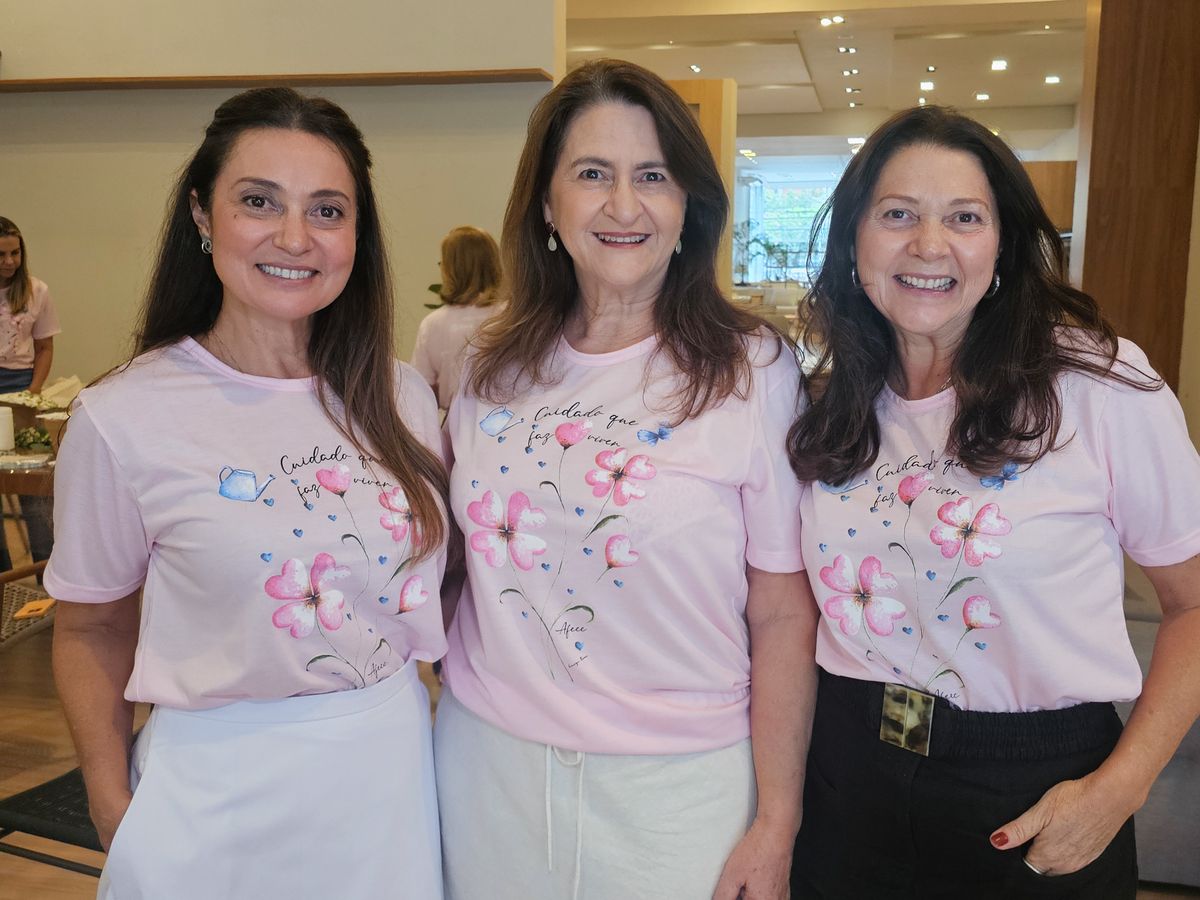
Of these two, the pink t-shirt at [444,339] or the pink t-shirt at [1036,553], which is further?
the pink t-shirt at [444,339]

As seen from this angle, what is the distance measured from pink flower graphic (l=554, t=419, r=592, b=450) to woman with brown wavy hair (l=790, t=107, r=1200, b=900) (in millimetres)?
306

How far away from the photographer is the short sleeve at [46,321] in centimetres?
554

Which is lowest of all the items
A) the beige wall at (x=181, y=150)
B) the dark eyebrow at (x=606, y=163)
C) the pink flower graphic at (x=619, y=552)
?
the pink flower graphic at (x=619, y=552)

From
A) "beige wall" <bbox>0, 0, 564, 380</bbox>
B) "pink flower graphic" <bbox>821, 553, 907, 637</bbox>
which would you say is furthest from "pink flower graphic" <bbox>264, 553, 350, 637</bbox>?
"beige wall" <bbox>0, 0, 564, 380</bbox>

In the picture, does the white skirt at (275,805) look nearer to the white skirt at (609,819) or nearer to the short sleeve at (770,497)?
the white skirt at (609,819)

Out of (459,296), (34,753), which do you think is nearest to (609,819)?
(34,753)

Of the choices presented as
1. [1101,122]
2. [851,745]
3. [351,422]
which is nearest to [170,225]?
[351,422]

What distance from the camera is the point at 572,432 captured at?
61.6 inches

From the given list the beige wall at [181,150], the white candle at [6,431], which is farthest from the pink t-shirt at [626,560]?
the beige wall at [181,150]

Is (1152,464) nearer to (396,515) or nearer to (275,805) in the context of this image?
(396,515)

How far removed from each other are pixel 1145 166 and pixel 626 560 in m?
3.76

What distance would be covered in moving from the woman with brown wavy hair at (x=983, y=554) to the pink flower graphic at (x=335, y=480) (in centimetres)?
65

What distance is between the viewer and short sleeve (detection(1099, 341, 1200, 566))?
1.41 metres

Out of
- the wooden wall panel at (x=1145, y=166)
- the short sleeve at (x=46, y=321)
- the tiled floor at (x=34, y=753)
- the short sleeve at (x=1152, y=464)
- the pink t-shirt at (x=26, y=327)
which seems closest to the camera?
the short sleeve at (x=1152, y=464)
